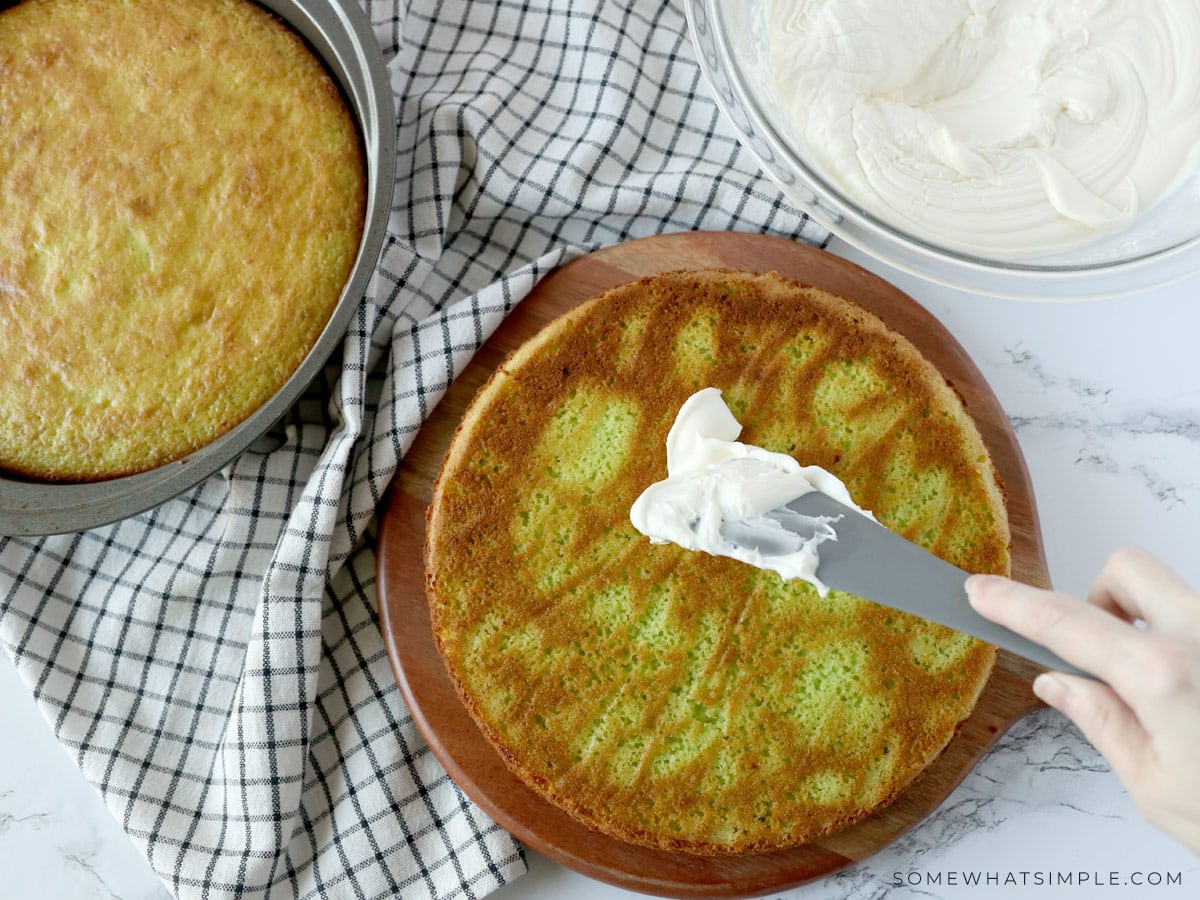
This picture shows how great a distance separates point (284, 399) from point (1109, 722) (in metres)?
1.24

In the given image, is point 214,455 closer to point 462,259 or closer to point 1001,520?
point 462,259

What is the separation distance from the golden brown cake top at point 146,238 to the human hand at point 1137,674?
1192mm

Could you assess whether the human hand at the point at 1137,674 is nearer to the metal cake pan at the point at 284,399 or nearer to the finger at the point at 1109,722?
the finger at the point at 1109,722

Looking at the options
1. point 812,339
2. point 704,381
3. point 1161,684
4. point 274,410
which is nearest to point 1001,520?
point 812,339

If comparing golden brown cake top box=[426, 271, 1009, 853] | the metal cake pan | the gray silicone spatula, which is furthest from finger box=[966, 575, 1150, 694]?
the metal cake pan

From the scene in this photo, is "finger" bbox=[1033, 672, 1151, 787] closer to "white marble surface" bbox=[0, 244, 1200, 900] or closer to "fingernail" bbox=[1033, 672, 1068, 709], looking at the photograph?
"fingernail" bbox=[1033, 672, 1068, 709]

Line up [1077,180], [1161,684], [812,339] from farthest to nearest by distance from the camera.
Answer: [812,339] < [1077,180] < [1161,684]

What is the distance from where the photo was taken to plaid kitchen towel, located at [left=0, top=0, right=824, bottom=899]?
1.80m

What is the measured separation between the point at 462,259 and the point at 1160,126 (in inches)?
47.9

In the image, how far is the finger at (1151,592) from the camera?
3.75 feet

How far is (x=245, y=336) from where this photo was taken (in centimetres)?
170

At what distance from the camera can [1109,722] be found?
1143 millimetres

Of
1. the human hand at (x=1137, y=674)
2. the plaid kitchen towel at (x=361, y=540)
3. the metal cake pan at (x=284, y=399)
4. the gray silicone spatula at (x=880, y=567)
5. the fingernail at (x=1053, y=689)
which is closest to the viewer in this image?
the human hand at (x=1137, y=674)

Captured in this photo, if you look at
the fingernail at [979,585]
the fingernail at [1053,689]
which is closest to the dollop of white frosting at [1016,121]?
the fingernail at [979,585]
